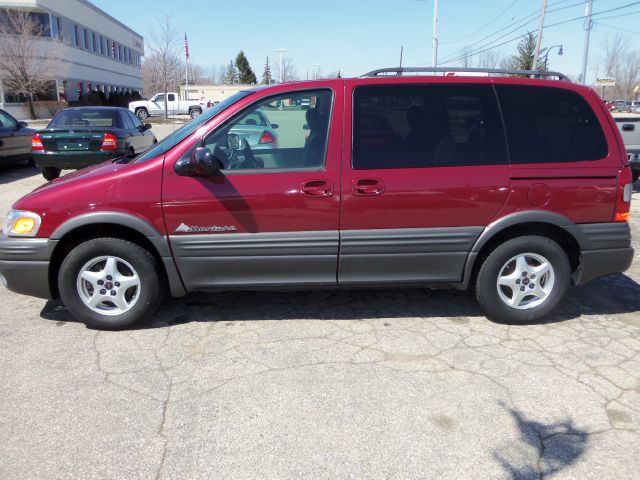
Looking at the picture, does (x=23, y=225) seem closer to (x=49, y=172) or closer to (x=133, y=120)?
(x=49, y=172)

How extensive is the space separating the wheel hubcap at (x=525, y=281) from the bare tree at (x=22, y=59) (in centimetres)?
4021

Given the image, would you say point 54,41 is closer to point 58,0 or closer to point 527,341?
point 58,0

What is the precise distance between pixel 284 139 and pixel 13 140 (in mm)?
9774

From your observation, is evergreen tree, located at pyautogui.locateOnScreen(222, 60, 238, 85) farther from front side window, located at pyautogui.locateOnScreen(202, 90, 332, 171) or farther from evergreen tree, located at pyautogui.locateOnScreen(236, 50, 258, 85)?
front side window, located at pyautogui.locateOnScreen(202, 90, 332, 171)

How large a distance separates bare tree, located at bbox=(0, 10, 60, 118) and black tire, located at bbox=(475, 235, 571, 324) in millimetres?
40155

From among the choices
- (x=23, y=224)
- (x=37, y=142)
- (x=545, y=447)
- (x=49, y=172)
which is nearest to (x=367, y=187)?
(x=545, y=447)

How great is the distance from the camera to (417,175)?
3.67 metres

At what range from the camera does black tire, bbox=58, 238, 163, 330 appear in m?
3.68

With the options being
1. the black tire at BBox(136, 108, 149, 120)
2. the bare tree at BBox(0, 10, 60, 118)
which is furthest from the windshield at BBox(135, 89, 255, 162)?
the bare tree at BBox(0, 10, 60, 118)

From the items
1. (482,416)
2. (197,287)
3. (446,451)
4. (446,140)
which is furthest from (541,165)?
(197,287)

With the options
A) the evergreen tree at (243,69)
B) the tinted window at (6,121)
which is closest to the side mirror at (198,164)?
the tinted window at (6,121)

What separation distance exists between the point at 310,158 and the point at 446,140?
100 cm

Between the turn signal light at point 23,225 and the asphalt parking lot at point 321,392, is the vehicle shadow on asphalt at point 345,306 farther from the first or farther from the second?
the turn signal light at point 23,225

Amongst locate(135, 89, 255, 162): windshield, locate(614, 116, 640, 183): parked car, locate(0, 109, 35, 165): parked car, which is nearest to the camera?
locate(135, 89, 255, 162): windshield
